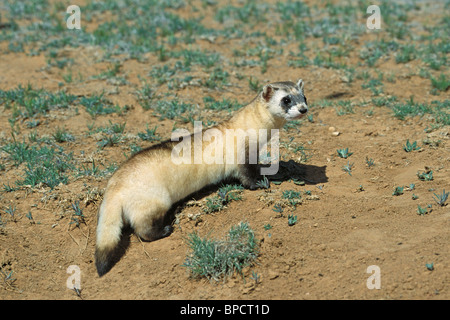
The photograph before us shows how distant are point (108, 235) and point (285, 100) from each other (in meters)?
2.52

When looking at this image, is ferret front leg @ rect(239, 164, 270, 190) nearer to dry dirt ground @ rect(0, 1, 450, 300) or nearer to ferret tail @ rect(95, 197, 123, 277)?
dry dirt ground @ rect(0, 1, 450, 300)

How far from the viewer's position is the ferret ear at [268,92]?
5418 mm

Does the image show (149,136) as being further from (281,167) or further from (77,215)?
(281,167)

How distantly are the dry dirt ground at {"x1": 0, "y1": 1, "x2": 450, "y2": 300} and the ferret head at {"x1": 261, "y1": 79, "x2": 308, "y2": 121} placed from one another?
2.96ft

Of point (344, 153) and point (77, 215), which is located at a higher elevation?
point (344, 153)

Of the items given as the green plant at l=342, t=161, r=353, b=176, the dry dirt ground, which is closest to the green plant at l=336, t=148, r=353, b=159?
the dry dirt ground

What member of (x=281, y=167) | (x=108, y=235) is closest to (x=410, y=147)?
(x=281, y=167)

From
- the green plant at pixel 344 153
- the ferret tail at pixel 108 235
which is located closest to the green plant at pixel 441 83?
the green plant at pixel 344 153

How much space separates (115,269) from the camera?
4598 mm

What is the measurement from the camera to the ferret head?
5262 mm

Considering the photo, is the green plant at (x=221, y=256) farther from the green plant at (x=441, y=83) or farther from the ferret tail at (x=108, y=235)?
the green plant at (x=441, y=83)

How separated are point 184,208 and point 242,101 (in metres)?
3.21

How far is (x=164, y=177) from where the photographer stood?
502 centimetres

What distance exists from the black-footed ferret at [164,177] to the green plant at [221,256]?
2.07ft
